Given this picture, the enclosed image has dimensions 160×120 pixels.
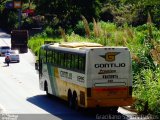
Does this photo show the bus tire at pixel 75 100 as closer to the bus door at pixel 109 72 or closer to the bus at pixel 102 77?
the bus at pixel 102 77

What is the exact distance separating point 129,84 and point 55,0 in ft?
172

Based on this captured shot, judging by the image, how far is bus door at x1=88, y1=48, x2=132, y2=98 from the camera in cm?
2505

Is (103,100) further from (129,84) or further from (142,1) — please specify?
(142,1)

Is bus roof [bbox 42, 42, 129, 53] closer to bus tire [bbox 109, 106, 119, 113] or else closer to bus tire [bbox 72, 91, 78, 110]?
bus tire [bbox 72, 91, 78, 110]

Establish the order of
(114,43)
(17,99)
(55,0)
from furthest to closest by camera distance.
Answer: (55,0) → (114,43) → (17,99)

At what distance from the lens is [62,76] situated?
94.3 feet

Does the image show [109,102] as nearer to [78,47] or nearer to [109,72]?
[109,72]

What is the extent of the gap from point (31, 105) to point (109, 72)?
6.01 meters

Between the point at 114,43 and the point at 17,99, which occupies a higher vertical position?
the point at 114,43

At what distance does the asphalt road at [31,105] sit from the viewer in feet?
83.3

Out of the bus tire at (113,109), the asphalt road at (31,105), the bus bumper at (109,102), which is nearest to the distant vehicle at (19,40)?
A: the asphalt road at (31,105)

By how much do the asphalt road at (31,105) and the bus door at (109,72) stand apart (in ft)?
3.98

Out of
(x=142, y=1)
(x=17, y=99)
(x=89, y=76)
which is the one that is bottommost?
(x=17, y=99)

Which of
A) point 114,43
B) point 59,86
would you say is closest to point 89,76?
point 59,86
